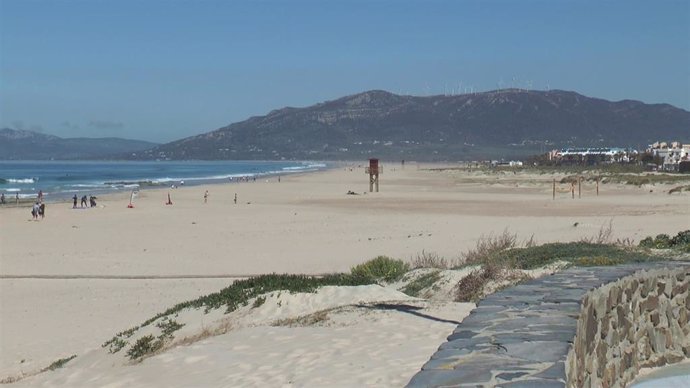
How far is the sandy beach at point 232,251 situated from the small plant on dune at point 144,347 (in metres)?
0.59

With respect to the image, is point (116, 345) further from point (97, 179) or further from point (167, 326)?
point (97, 179)

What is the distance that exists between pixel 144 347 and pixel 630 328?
16.1 feet

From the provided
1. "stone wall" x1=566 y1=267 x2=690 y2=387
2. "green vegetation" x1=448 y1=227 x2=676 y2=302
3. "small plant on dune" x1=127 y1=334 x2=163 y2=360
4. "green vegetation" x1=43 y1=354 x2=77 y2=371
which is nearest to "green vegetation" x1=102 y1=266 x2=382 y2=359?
"small plant on dune" x1=127 y1=334 x2=163 y2=360

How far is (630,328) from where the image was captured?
6070 mm

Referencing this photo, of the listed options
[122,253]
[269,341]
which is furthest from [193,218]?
[269,341]

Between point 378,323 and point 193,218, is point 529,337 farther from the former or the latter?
point 193,218

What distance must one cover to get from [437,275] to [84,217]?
25238mm

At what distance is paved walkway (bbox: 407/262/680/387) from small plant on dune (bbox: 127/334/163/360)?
400 cm

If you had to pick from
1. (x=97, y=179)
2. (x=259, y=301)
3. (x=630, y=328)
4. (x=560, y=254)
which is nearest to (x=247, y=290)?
(x=259, y=301)

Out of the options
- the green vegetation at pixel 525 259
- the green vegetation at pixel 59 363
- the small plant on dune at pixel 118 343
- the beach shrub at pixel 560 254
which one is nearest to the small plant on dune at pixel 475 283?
the green vegetation at pixel 525 259

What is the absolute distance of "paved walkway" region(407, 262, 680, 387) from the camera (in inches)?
155

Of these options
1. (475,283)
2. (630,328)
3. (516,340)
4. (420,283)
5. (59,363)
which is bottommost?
(59,363)

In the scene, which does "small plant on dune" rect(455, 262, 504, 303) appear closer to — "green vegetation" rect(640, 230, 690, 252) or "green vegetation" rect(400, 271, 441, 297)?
"green vegetation" rect(400, 271, 441, 297)

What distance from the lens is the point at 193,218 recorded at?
108 ft
